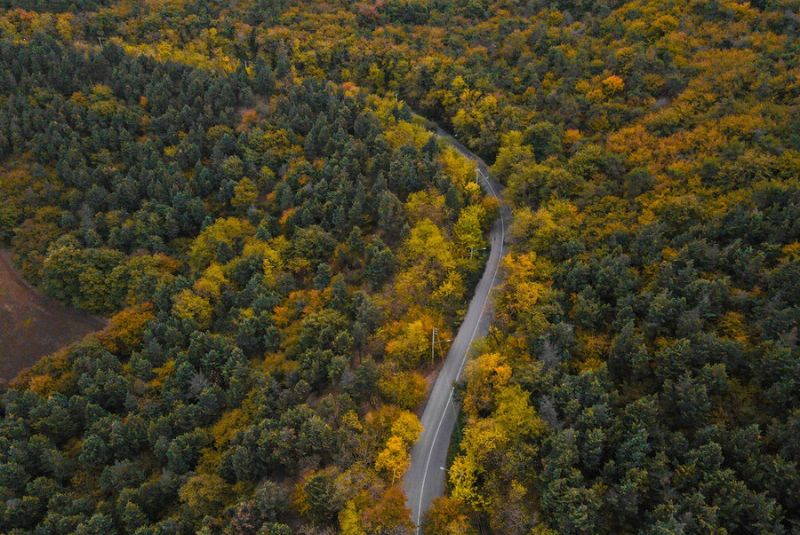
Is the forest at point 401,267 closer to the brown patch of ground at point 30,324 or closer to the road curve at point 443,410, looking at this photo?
the road curve at point 443,410

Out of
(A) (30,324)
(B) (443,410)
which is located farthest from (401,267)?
(A) (30,324)

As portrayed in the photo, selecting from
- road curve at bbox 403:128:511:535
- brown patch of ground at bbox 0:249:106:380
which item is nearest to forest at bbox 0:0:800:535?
road curve at bbox 403:128:511:535

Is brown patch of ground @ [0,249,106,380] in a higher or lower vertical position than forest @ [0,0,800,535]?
lower

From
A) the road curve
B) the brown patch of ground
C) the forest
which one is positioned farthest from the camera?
the brown patch of ground

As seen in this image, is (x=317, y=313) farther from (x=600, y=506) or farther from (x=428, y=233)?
(x=600, y=506)

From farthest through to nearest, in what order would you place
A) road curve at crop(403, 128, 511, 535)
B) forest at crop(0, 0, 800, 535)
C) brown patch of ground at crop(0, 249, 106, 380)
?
brown patch of ground at crop(0, 249, 106, 380), road curve at crop(403, 128, 511, 535), forest at crop(0, 0, 800, 535)

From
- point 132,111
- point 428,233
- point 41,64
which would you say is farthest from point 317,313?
point 41,64

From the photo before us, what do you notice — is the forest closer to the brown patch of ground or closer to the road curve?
the road curve
